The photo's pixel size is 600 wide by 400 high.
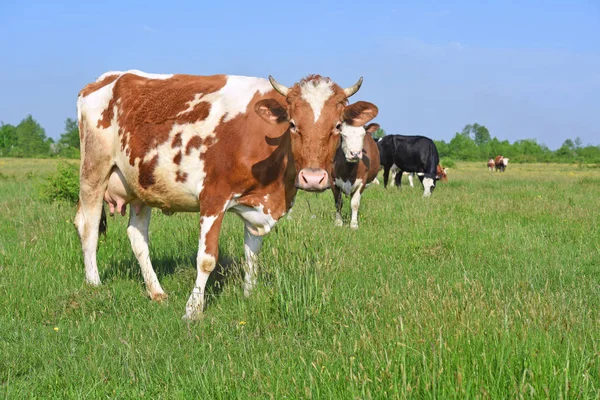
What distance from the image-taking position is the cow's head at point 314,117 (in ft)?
17.2

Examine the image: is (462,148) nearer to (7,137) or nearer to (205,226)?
(7,137)

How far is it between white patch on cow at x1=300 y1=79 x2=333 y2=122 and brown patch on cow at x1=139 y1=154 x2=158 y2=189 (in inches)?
74.6

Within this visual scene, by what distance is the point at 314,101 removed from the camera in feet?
17.6

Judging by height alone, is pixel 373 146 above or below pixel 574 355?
above

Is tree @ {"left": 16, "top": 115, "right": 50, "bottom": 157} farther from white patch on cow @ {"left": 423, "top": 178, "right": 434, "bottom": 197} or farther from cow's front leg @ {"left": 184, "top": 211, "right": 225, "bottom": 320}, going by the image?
cow's front leg @ {"left": 184, "top": 211, "right": 225, "bottom": 320}

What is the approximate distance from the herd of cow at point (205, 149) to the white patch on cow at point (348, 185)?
19.2 feet

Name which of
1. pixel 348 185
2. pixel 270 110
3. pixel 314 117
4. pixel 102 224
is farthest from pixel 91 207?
pixel 348 185

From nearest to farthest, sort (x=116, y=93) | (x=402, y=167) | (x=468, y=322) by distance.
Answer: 1. (x=468, y=322)
2. (x=116, y=93)
3. (x=402, y=167)

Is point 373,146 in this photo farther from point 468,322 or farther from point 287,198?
point 468,322

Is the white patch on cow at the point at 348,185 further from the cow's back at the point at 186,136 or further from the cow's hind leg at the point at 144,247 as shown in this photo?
the cow's back at the point at 186,136

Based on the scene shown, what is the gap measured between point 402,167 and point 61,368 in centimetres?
1832

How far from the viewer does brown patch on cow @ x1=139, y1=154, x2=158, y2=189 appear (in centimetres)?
632

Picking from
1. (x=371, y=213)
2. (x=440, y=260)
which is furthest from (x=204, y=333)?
(x=371, y=213)

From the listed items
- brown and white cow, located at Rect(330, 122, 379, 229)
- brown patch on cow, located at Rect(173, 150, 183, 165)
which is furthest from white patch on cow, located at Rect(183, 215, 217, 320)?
brown and white cow, located at Rect(330, 122, 379, 229)
